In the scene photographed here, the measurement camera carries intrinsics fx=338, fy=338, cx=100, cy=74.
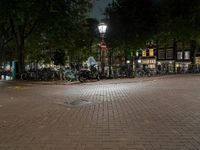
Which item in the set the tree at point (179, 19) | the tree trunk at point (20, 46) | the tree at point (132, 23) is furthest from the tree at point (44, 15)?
the tree at point (179, 19)

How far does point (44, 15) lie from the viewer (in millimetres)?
31859

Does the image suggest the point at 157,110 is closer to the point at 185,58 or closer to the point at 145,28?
the point at 145,28

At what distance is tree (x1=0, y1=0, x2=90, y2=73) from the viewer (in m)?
28.7

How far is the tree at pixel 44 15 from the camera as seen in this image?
94.1ft

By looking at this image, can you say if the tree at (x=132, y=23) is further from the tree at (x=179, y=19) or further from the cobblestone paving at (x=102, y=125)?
the cobblestone paving at (x=102, y=125)

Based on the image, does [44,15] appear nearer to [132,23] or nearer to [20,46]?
[20,46]

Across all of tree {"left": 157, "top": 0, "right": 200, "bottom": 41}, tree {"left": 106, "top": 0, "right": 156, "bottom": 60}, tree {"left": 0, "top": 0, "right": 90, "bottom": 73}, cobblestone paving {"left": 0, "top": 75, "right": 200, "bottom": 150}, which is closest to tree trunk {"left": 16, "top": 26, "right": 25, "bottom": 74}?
tree {"left": 0, "top": 0, "right": 90, "bottom": 73}

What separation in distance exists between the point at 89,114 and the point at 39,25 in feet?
81.2

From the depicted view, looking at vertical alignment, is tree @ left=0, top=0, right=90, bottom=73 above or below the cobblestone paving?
above

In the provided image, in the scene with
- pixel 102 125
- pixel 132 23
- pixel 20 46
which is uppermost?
pixel 132 23

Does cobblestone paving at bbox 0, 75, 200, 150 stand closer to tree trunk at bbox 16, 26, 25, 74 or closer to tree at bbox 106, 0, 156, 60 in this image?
tree trunk at bbox 16, 26, 25, 74

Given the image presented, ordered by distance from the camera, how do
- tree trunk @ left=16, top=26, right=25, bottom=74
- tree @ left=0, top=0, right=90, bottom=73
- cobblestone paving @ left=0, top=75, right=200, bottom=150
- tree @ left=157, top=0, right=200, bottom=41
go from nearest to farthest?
cobblestone paving @ left=0, top=75, right=200, bottom=150, tree @ left=0, top=0, right=90, bottom=73, tree trunk @ left=16, top=26, right=25, bottom=74, tree @ left=157, top=0, right=200, bottom=41

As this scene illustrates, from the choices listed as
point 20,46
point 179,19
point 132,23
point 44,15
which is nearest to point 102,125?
point 44,15

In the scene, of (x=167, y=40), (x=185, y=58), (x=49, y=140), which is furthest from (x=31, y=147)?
(x=185, y=58)
